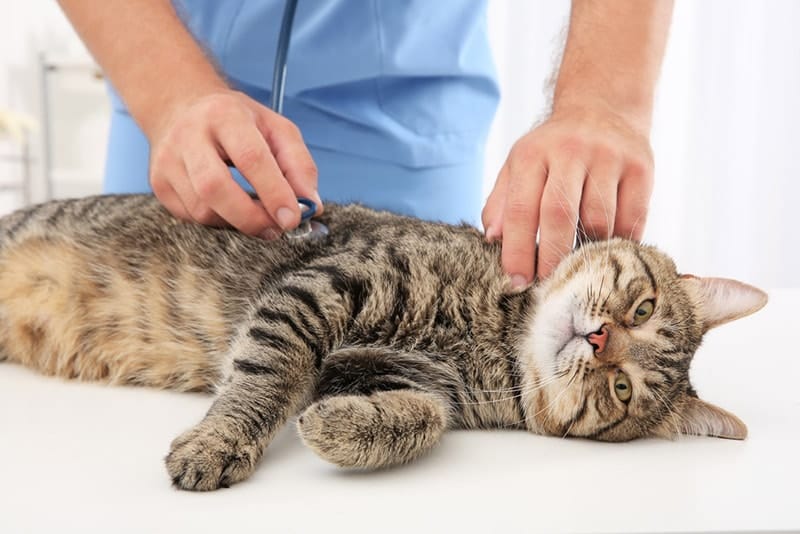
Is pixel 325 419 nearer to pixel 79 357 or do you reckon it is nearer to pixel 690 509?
pixel 690 509

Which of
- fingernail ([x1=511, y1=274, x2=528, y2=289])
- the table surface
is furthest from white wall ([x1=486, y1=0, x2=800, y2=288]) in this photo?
the table surface

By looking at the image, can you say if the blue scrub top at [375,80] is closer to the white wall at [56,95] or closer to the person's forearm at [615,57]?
the person's forearm at [615,57]

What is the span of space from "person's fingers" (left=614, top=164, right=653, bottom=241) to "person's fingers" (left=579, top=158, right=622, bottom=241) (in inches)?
0.8

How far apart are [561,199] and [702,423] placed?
1.20 ft

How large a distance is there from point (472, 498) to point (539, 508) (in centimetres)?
6

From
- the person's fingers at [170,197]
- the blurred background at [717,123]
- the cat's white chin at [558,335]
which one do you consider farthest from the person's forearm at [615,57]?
the blurred background at [717,123]

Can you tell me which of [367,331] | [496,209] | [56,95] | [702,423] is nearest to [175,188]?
[367,331]

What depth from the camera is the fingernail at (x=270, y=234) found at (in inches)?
48.7

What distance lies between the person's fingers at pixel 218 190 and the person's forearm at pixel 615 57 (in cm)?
54

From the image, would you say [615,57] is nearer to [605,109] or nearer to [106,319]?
[605,109]

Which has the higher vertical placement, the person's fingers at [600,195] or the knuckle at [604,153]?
the knuckle at [604,153]

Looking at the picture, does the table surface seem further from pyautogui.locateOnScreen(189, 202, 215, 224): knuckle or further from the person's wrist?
the person's wrist

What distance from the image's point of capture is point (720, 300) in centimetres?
125

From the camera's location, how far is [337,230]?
1.31 m
